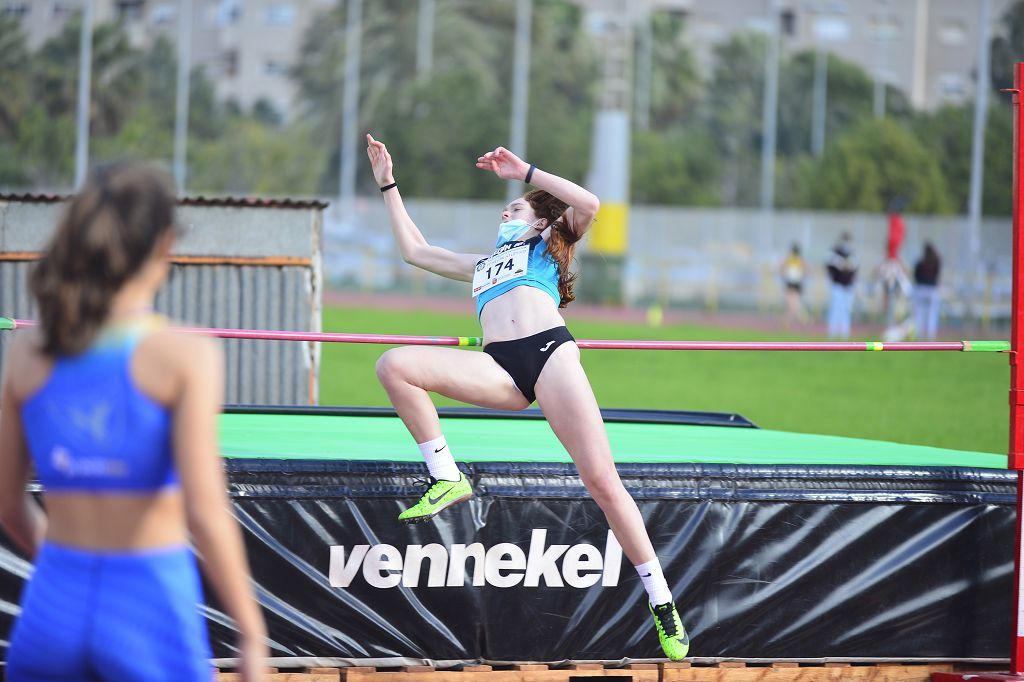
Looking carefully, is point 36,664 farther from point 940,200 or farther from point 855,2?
point 855,2

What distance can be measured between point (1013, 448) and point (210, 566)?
12.9 ft

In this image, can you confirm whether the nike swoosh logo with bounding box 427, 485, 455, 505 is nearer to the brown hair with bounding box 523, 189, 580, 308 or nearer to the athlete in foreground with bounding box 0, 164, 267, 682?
the brown hair with bounding box 523, 189, 580, 308

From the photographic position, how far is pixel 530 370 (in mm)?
5086

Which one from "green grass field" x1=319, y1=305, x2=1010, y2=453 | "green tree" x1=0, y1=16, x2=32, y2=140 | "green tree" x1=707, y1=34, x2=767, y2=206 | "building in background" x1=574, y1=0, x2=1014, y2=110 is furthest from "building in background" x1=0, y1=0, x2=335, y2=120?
"green grass field" x1=319, y1=305, x2=1010, y2=453

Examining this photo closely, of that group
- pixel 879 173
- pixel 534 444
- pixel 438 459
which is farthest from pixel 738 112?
pixel 438 459

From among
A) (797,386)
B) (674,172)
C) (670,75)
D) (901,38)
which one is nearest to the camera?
(797,386)

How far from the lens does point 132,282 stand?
106 inches

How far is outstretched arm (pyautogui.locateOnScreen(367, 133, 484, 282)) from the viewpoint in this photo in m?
5.66

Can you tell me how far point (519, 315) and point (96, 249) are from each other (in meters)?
2.68

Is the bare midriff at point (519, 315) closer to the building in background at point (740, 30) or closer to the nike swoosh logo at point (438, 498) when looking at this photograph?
the nike swoosh logo at point (438, 498)

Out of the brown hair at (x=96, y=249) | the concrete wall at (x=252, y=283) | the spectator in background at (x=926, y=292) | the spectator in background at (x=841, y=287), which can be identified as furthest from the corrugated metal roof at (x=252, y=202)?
the spectator in background at (x=926, y=292)

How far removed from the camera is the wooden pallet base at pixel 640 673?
213 inches

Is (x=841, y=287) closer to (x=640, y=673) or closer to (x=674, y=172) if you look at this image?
(x=640, y=673)

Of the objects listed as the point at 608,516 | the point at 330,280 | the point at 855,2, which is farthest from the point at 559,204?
the point at 855,2
